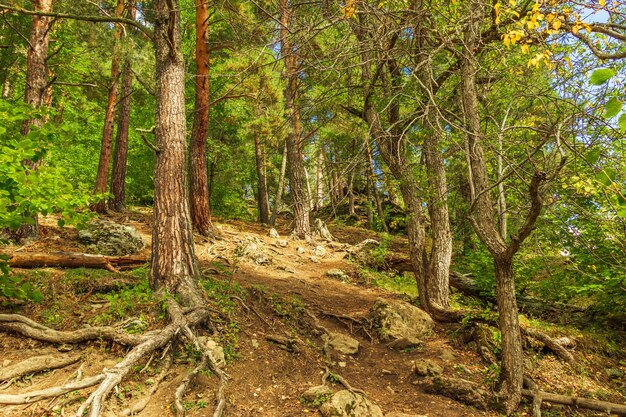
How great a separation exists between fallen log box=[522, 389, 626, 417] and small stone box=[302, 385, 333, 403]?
2.51 metres

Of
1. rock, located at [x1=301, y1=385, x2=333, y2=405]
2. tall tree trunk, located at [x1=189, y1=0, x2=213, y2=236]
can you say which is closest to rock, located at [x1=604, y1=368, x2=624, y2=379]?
rock, located at [x1=301, y1=385, x2=333, y2=405]

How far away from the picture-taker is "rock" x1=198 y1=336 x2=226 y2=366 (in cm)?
428

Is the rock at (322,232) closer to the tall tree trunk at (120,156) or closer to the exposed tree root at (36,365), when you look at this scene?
the tall tree trunk at (120,156)

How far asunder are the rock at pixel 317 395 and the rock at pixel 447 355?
2.38 metres

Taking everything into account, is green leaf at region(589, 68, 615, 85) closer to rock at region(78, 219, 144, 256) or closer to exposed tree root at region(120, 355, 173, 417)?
exposed tree root at region(120, 355, 173, 417)

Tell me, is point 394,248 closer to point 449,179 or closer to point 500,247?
point 449,179

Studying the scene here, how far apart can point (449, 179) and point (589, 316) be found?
406 cm

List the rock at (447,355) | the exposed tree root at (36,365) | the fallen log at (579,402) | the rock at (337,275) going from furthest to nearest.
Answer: the rock at (337,275), the rock at (447,355), the fallen log at (579,402), the exposed tree root at (36,365)

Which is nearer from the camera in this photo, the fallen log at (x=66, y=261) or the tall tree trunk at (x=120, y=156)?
the fallen log at (x=66, y=261)

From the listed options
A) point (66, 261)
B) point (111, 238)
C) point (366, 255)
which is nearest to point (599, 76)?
point (66, 261)

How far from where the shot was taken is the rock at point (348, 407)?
3.76 m

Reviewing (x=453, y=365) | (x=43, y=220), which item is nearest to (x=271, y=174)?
(x=43, y=220)

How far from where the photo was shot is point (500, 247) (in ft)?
14.3

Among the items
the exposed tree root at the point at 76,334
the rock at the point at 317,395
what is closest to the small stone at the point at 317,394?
the rock at the point at 317,395
